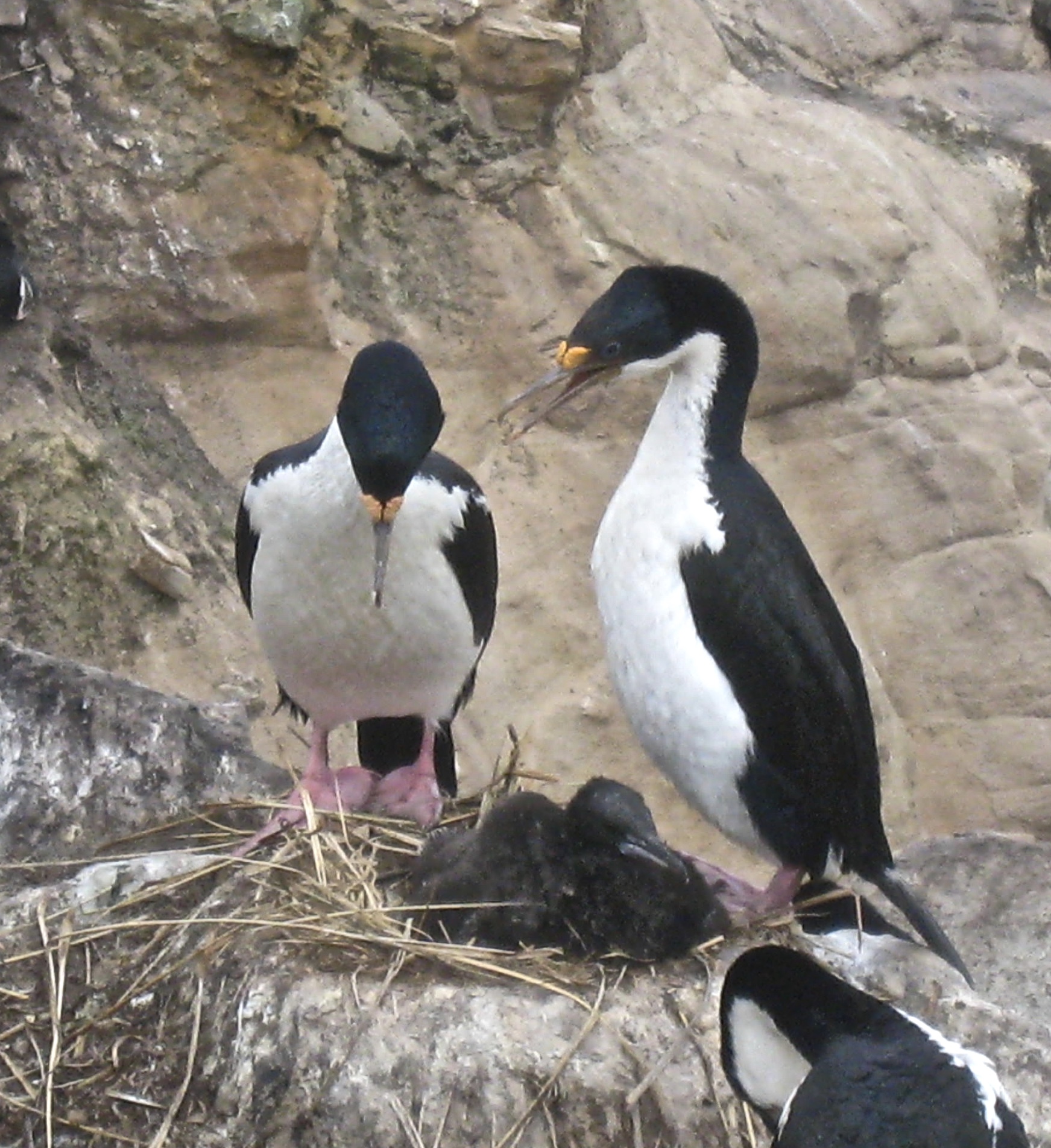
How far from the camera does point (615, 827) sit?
3.19 meters

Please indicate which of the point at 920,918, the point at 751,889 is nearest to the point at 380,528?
the point at 751,889

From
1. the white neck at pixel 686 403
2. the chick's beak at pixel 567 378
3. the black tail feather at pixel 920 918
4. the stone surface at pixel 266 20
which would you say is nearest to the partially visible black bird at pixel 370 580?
the chick's beak at pixel 567 378

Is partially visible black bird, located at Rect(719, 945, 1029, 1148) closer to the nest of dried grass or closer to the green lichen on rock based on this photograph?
the nest of dried grass

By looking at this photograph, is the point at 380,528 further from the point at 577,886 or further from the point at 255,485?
the point at 577,886

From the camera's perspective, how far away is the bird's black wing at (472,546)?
153 inches

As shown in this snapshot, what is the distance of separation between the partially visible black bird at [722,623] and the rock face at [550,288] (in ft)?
6.04

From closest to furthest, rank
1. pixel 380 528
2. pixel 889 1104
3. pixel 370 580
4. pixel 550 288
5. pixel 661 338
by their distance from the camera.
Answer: pixel 889 1104 → pixel 380 528 → pixel 661 338 → pixel 370 580 → pixel 550 288

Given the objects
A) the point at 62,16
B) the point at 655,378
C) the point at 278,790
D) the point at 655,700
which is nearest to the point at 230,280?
the point at 62,16

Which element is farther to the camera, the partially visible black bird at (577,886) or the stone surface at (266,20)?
the stone surface at (266,20)

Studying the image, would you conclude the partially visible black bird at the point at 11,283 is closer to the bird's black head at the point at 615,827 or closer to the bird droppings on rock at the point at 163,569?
the bird droppings on rock at the point at 163,569

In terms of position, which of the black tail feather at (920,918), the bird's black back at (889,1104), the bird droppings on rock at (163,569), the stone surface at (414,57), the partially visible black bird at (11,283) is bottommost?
the bird droppings on rock at (163,569)

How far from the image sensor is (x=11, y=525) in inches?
194

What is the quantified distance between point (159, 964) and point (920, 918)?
138 cm

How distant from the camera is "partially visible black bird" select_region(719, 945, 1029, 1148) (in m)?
2.20
